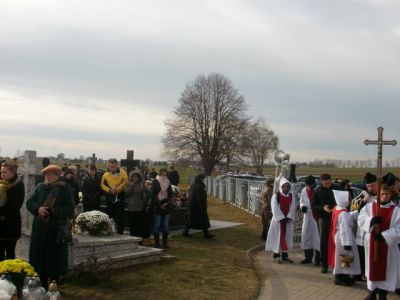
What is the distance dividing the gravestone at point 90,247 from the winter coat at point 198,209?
3.90 meters

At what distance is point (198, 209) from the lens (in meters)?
14.4

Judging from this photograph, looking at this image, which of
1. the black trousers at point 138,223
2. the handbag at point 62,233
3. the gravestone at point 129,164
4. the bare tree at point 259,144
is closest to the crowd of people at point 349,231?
the black trousers at point 138,223

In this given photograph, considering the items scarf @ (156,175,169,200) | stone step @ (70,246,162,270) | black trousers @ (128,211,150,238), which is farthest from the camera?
scarf @ (156,175,169,200)

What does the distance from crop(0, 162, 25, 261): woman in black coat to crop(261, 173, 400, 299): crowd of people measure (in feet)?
17.4

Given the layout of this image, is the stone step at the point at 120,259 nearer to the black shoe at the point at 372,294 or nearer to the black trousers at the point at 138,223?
the black trousers at the point at 138,223

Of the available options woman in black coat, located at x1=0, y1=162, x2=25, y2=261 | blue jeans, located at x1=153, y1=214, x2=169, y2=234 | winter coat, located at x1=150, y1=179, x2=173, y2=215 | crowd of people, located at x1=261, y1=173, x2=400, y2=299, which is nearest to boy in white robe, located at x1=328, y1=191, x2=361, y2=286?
crowd of people, located at x1=261, y1=173, x2=400, y2=299

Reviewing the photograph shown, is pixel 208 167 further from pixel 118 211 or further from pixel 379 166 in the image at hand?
pixel 379 166

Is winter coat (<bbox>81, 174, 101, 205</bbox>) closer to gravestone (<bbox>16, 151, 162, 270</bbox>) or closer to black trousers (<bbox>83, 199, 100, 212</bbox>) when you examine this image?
black trousers (<bbox>83, 199, 100, 212</bbox>)

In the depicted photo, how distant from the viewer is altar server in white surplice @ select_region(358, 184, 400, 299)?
24.9ft

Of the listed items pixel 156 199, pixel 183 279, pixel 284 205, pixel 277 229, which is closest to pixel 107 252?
pixel 183 279

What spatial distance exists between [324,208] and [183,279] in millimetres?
3283

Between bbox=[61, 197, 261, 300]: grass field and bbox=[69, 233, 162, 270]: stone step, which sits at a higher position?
bbox=[69, 233, 162, 270]: stone step

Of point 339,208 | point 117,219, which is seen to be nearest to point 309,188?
point 339,208

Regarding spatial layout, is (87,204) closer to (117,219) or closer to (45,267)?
(117,219)
